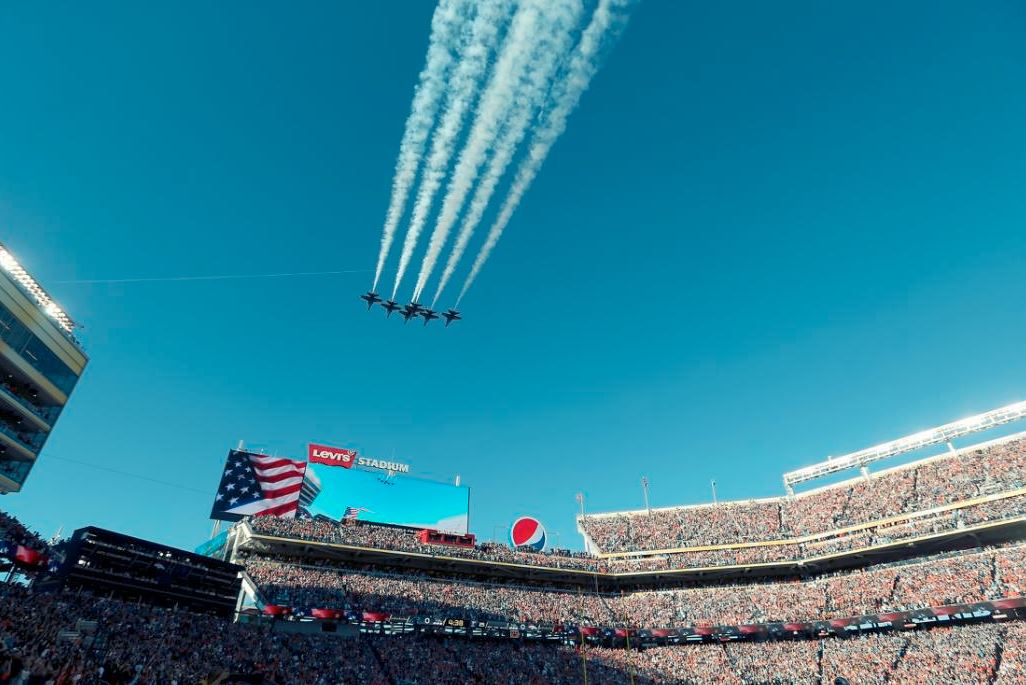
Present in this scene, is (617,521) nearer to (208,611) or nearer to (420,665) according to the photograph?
(420,665)

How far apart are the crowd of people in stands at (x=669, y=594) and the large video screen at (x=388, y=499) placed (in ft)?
24.9

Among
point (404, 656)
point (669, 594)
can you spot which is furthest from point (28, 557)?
point (669, 594)

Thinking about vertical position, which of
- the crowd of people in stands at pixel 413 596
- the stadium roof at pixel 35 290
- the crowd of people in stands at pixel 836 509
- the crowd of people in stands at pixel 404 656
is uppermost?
the stadium roof at pixel 35 290

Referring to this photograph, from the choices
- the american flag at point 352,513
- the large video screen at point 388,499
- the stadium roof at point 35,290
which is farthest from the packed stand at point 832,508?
the stadium roof at point 35,290

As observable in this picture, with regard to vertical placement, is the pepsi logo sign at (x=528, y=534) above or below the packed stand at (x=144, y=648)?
above

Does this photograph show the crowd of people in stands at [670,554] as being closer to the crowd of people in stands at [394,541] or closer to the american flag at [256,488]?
Answer: the crowd of people in stands at [394,541]

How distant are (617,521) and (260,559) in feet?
149

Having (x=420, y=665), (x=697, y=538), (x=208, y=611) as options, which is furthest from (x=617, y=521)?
(x=208, y=611)

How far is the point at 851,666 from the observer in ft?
158

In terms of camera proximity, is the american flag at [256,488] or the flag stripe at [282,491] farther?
the flag stripe at [282,491]

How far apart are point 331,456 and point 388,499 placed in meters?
8.52

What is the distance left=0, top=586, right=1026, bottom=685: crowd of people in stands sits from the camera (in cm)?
2756

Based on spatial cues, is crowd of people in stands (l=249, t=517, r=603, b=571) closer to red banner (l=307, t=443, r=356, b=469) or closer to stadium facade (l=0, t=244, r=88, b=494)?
red banner (l=307, t=443, r=356, b=469)

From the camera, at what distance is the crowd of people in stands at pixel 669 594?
49375mm
